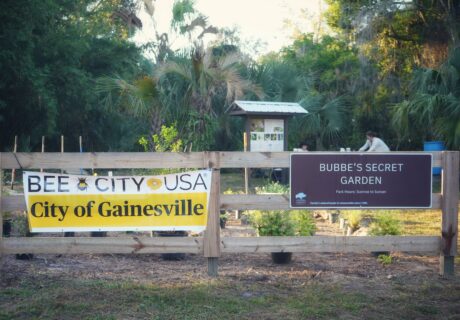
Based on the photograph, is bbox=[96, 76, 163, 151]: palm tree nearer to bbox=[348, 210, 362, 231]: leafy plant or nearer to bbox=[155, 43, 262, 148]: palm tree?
bbox=[155, 43, 262, 148]: palm tree

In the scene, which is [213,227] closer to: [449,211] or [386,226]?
[386,226]

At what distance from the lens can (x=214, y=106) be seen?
2339cm

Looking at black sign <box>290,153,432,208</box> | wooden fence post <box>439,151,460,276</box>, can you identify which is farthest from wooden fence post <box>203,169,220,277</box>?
wooden fence post <box>439,151,460,276</box>

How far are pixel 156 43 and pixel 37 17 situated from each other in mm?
5057

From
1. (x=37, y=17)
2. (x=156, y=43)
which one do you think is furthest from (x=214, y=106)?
(x=37, y=17)

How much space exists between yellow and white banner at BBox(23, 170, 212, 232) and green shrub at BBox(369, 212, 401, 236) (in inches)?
105

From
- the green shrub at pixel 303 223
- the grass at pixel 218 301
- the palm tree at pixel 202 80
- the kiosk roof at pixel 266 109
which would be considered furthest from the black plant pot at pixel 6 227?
the kiosk roof at pixel 266 109

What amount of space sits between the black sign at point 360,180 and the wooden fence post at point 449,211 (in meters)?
0.19

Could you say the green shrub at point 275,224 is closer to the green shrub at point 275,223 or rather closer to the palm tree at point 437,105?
the green shrub at point 275,223

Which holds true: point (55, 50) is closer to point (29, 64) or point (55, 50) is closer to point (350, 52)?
point (29, 64)

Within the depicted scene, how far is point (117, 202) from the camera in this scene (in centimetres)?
637

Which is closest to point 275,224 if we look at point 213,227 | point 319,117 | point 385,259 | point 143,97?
point 213,227

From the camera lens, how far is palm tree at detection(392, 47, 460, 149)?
47.6ft

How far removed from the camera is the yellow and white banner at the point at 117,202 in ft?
20.8
